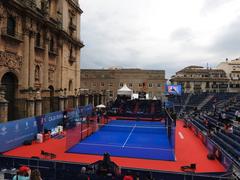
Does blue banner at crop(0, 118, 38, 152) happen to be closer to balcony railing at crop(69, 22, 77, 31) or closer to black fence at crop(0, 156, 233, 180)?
black fence at crop(0, 156, 233, 180)

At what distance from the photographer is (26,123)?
74.5 ft

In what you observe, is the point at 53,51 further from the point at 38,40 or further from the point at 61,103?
the point at 61,103

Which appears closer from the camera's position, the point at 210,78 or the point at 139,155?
the point at 139,155

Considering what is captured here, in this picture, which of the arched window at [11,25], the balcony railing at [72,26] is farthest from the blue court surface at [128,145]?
the balcony railing at [72,26]

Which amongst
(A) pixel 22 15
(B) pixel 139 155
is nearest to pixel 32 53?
(A) pixel 22 15

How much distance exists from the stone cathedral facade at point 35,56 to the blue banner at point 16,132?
1932mm

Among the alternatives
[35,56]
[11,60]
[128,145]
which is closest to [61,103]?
[35,56]

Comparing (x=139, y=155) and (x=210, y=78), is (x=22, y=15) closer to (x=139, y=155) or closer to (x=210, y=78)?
(x=139, y=155)

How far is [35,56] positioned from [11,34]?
16.5 feet

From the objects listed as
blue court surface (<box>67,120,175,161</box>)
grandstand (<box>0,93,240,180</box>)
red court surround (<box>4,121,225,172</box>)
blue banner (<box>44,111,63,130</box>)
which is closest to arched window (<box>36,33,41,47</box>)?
blue banner (<box>44,111,63,130</box>)

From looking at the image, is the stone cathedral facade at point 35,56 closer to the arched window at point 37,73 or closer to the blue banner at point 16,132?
the arched window at point 37,73

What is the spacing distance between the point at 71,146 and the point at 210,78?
69357 mm

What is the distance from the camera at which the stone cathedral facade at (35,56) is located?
87.8ft

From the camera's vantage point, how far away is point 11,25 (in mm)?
27875
